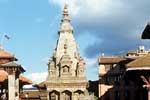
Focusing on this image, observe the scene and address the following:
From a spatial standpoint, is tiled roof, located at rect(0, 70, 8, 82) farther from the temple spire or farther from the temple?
the temple spire

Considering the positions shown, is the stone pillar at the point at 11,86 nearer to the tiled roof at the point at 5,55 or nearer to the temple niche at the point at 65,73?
the tiled roof at the point at 5,55

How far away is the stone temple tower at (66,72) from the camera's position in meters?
126

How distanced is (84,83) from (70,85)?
2852 mm

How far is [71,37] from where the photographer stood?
436 ft

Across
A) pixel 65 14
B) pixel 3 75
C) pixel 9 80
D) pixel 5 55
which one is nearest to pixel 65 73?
pixel 65 14

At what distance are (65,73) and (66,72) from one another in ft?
1.23

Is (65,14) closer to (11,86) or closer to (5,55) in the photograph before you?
(5,55)

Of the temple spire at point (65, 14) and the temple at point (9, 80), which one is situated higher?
the temple spire at point (65, 14)

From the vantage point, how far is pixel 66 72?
128000mm

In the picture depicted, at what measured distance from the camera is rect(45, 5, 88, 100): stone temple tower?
412 feet

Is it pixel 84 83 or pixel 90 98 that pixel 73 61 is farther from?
pixel 90 98

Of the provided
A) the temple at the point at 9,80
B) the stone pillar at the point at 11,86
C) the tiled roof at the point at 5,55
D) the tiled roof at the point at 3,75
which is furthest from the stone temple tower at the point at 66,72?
the stone pillar at the point at 11,86

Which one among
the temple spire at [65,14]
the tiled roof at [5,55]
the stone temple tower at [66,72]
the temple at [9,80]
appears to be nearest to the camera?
the temple at [9,80]

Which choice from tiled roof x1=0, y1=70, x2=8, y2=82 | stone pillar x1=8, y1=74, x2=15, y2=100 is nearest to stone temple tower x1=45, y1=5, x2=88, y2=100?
tiled roof x1=0, y1=70, x2=8, y2=82
